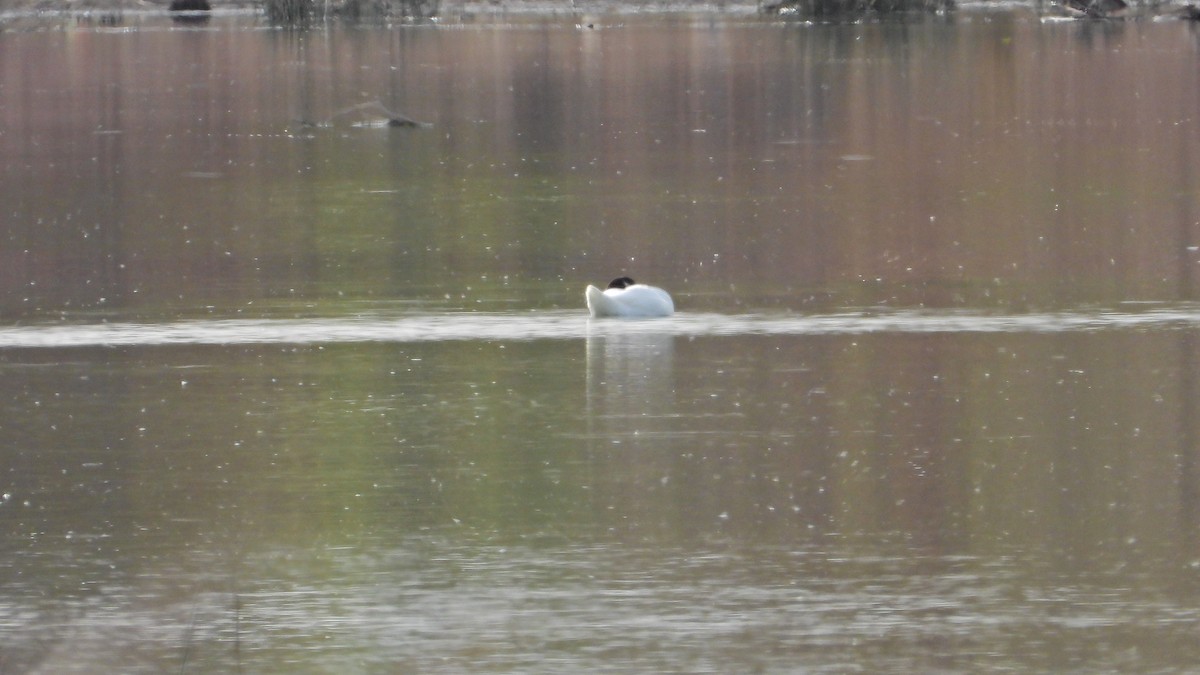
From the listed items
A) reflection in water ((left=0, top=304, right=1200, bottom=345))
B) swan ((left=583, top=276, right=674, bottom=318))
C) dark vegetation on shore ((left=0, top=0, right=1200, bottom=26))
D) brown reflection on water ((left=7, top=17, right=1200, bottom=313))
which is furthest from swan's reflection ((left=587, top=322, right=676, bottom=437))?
dark vegetation on shore ((left=0, top=0, right=1200, bottom=26))

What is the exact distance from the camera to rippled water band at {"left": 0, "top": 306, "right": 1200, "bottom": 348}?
12617 millimetres

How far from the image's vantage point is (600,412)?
34.4 ft

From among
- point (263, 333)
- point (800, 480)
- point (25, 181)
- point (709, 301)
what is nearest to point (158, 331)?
point (263, 333)

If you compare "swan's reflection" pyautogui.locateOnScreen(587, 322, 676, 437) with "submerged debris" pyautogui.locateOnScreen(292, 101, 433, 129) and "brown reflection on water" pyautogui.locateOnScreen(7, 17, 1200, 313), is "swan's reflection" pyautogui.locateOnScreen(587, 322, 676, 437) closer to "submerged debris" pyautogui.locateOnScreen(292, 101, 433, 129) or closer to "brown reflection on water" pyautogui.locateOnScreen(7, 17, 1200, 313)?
"brown reflection on water" pyautogui.locateOnScreen(7, 17, 1200, 313)

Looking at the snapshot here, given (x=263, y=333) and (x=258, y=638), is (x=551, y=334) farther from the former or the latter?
(x=258, y=638)

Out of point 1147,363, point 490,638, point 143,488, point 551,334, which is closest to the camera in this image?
point 490,638

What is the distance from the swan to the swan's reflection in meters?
0.15

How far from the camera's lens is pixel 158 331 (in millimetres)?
12930

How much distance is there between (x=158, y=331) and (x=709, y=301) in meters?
3.18

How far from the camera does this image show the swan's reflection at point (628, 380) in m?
10.3

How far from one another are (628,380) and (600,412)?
86cm

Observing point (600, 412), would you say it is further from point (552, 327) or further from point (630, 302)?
A: point (630, 302)

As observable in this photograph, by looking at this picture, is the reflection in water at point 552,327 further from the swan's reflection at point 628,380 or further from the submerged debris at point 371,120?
the submerged debris at point 371,120

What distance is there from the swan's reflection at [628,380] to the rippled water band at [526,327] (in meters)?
0.21
